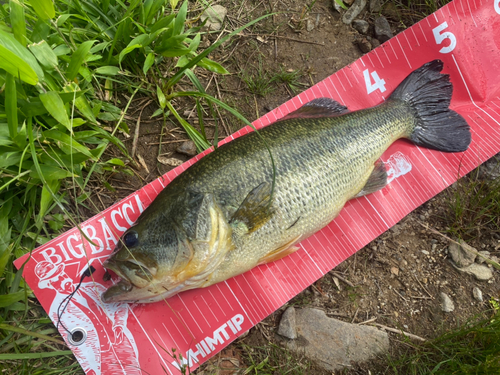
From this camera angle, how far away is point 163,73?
3.03 meters

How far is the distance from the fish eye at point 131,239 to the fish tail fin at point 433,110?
277 centimetres

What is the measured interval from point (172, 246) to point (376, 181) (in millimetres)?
1976

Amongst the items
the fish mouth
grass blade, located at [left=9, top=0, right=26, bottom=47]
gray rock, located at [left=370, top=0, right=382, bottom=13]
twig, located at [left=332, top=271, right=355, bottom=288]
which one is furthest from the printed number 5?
grass blade, located at [left=9, top=0, right=26, bottom=47]

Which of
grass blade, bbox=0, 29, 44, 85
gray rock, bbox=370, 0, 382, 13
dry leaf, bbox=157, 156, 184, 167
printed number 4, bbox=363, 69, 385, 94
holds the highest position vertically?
grass blade, bbox=0, 29, 44, 85

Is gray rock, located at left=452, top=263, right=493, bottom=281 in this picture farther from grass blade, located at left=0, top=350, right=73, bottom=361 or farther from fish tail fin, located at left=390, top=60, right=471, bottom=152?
grass blade, located at left=0, top=350, right=73, bottom=361

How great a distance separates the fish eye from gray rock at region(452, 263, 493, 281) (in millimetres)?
3006

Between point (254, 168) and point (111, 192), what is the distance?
143cm

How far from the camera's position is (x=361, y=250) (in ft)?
10.1

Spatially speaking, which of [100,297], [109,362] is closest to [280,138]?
[100,297]

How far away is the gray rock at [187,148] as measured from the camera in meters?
3.02

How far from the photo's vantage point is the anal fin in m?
2.93

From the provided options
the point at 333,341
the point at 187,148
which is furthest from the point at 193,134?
the point at 333,341

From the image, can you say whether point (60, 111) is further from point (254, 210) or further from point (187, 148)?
point (254, 210)

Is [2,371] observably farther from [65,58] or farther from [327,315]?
[327,315]
